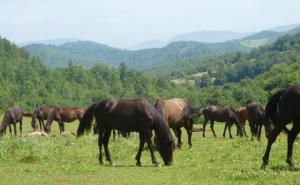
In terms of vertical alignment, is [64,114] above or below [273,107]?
below

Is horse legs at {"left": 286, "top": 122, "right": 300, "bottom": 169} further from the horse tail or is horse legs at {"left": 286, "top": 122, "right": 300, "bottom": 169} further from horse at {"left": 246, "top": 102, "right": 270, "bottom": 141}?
horse at {"left": 246, "top": 102, "right": 270, "bottom": 141}

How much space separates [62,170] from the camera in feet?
46.0

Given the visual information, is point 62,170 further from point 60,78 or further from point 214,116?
point 60,78

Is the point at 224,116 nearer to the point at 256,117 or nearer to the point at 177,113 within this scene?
the point at 256,117

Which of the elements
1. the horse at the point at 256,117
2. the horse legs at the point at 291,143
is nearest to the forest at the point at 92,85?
the horse at the point at 256,117

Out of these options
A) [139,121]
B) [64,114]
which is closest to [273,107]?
[139,121]

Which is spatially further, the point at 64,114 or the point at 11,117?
the point at 64,114

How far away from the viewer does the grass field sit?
12062 millimetres

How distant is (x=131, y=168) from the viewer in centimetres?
1466

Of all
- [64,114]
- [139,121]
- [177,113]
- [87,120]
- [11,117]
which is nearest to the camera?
[139,121]

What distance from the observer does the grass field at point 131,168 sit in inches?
475

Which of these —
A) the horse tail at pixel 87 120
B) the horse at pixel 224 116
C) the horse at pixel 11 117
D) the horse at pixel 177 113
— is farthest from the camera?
the horse at pixel 224 116

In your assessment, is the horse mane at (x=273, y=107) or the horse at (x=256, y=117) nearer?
the horse mane at (x=273, y=107)

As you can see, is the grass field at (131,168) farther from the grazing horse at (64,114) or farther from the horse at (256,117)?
the grazing horse at (64,114)
